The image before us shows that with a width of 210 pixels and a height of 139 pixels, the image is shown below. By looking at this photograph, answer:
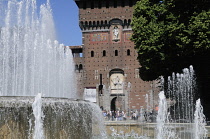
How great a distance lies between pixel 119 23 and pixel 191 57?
1942cm

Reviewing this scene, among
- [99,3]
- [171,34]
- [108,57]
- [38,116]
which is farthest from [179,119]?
[99,3]

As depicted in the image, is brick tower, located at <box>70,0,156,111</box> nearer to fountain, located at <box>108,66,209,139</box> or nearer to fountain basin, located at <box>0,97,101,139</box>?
fountain, located at <box>108,66,209,139</box>

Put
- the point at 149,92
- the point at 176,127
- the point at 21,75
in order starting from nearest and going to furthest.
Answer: the point at 176,127, the point at 21,75, the point at 149,92

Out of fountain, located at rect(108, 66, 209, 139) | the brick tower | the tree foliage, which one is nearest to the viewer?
fountain, located at rect(108, 66, 209, 139)

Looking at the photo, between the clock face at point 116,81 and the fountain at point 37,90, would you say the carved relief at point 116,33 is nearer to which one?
the clock face at point 116,81

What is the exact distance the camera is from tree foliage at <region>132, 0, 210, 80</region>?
52.9 ft

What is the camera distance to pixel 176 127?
43.3 ft

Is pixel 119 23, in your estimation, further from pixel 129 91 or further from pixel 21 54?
pixel 21 54

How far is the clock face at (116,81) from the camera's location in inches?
1403

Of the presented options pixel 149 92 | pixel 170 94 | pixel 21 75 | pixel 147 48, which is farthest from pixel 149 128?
pixel 149 92

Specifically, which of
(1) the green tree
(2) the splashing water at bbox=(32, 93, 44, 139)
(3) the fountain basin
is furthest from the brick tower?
(2) the splashing water at bbox=(32, 93, 44, 139)

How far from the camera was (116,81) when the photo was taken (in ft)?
117

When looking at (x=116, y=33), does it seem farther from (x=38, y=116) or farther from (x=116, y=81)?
(x=38, y=116)

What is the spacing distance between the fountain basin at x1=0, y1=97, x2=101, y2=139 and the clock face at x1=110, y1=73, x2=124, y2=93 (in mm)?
28315
